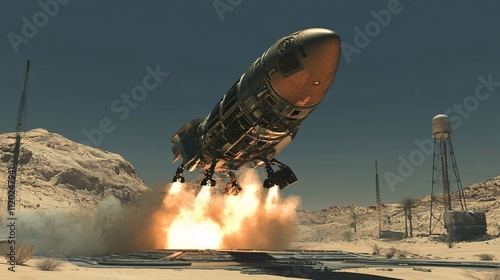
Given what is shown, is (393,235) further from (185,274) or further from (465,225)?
(185,274)

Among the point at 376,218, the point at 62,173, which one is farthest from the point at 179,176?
the point at 376,218

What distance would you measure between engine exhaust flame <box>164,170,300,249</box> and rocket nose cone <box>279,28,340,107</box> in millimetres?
21146

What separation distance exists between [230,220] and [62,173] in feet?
232

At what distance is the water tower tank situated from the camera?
6412cm

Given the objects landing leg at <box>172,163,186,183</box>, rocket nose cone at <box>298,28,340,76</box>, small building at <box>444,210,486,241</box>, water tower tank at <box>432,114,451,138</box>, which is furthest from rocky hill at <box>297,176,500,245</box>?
rocket nose cone at <box>298,28,340,76</box>

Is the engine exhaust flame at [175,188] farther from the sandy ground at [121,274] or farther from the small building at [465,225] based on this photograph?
the small building at [465,225]

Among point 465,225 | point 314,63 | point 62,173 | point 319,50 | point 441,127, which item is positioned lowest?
point 465,225

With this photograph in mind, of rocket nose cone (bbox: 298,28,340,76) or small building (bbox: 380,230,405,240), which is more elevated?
rocket nose cone (bbox: 298,28,340,76)

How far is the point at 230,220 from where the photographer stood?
1780 inches

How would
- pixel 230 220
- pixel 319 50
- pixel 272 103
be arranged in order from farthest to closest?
pixel 230 220 < pixel 272 103 < pixel 319 50

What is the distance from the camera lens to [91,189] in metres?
105

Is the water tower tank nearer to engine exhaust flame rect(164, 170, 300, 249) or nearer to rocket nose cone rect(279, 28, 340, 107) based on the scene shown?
engine exhaust flame rect(164, 170, 300, 249)

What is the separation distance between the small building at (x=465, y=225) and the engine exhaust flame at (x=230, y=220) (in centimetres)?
2492

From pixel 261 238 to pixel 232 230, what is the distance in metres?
4.01
